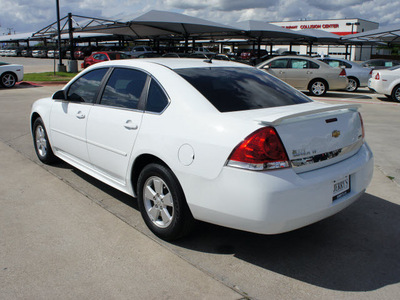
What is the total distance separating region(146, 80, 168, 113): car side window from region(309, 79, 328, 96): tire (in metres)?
13.1

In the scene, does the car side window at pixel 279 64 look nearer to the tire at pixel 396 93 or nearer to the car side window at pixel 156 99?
the tire at pixel 396 93

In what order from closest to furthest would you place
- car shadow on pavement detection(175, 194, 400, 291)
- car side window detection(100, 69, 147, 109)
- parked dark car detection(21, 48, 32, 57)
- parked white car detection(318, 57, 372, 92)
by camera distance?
car shadow on pavement detection(175, 194, 400, 291) < car side window detection(100, 69, 147, 109) < parked white car detection(318, 57, 372, 92) < parked dark car detection(21, 48, 32, 57)

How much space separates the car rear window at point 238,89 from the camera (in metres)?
3.46

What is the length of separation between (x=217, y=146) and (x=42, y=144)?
12.0 ft

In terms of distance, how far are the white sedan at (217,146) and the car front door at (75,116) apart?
0.09 feet

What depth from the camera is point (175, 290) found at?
9.23 feet

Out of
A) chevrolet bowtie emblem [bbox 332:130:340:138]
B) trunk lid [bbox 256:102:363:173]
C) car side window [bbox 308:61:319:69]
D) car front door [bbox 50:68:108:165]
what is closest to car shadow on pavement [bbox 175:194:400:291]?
trunk lid [bbox 256:102:363:173]

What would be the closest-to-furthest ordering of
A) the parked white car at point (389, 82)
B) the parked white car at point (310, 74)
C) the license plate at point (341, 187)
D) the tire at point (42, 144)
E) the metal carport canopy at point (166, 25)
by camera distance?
the license plate at point (341, 187), the tire at point (42, 144), the parked white car at point (389, 82), the parked white car at point (310, 74), the metal carport canopy at point (166, 25)

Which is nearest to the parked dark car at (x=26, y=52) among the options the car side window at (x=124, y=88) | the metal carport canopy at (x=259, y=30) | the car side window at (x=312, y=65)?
the metal carport canopy at (x=259, y=30)

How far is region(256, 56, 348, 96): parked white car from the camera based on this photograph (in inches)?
609

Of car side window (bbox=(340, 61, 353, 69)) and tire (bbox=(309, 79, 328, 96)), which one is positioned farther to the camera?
car side window (bbox=(340, 61, 353, 69))

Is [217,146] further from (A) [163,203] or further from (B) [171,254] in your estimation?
(B) [171,254]

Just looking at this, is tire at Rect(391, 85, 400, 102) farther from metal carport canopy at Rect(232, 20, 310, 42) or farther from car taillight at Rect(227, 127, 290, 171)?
car taillight at Rect(227, 127, 290, 171)

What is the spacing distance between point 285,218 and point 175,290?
3.08 ft
